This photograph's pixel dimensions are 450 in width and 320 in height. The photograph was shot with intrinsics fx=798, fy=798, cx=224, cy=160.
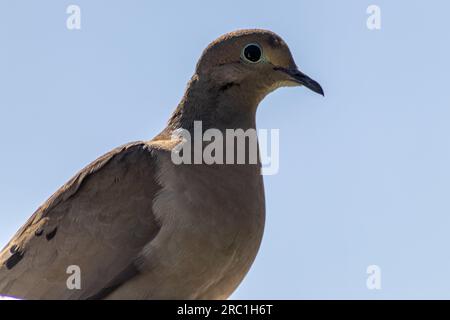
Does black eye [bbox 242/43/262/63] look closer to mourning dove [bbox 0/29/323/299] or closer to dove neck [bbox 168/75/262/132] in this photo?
mourning dove [bbox 0/29/323/299]

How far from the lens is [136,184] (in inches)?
207

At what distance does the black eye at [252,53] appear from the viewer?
5.66m

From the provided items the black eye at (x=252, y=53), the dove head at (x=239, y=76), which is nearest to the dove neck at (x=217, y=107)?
the dove head at (x=239, y=76)

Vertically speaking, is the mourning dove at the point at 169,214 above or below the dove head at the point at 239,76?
below

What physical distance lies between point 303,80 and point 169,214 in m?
1.51

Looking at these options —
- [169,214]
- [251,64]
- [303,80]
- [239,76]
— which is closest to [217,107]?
[239,76]

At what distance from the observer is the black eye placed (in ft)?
18.6

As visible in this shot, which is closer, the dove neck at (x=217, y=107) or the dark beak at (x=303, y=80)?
the dove neck at (x=217, y=107)

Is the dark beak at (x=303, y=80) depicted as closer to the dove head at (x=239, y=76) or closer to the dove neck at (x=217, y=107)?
the dove head at (x=239, y=76)

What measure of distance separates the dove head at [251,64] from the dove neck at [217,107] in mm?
27

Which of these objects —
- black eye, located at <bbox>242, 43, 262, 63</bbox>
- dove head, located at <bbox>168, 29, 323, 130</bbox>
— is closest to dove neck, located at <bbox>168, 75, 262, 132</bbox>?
dove head, located at <bbox>168, 29, 323, 130</bbox>
